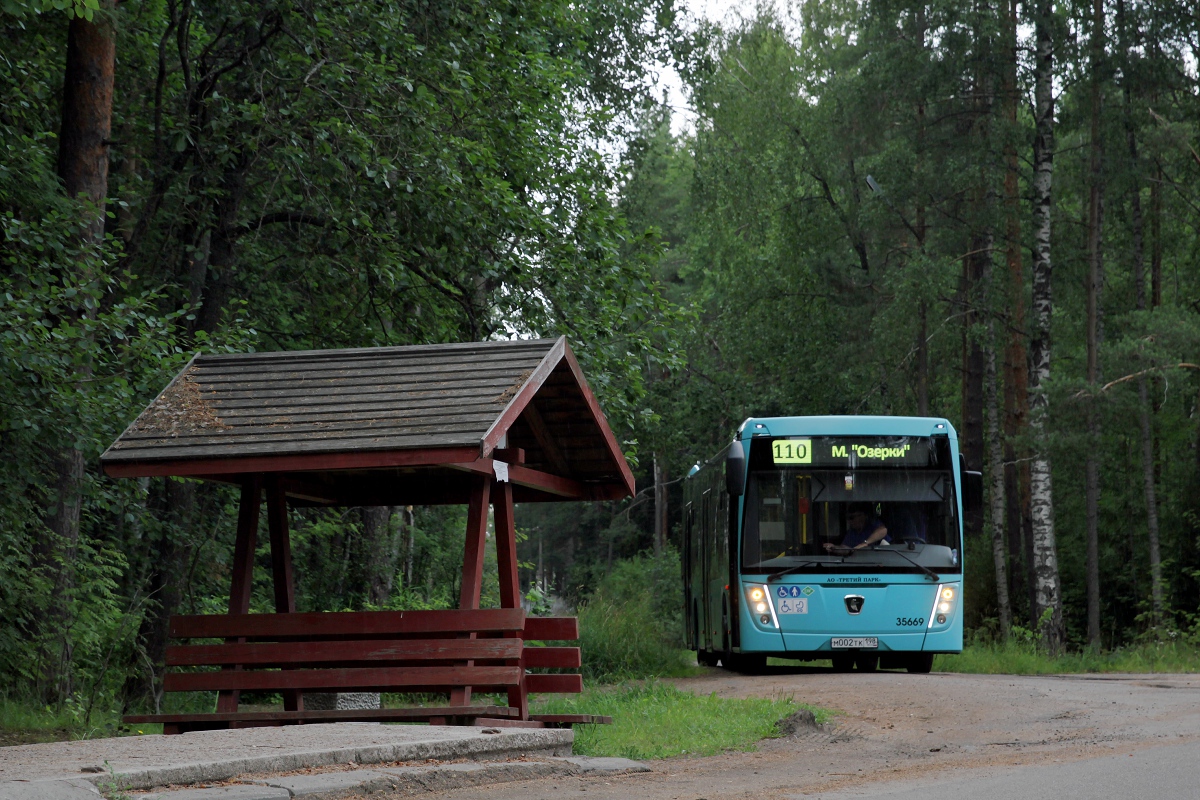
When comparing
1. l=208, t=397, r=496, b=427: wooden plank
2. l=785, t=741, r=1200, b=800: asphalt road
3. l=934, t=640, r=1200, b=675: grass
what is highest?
l=208, t=397, r=496, b=427: wooden plank

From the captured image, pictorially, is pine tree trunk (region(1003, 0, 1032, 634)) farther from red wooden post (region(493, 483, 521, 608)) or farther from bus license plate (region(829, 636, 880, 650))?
red wooden post (region(493, 483, 521, 608))

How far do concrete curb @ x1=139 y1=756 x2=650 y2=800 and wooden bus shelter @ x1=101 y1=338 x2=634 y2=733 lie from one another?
3.87ft

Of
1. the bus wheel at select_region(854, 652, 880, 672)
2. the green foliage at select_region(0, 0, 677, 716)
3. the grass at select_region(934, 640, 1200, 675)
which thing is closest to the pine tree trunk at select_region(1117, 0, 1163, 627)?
the grass at select_region(934, 640, 1200, 675)

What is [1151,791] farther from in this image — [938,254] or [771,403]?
[771,403]

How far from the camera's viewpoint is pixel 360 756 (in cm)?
744

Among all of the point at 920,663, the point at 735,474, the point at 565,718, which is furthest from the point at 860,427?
the point at 565,718

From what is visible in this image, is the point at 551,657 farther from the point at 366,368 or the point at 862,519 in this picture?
the point at 862,519

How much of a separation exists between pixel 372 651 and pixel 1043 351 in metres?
20.7

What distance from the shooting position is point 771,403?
39.5m

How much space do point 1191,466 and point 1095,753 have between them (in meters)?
24.2

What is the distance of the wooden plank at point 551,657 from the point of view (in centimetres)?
1070

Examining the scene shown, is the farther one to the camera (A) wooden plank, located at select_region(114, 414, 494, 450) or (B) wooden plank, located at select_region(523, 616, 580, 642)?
(B) wooden plank, located at select_region(523, 616, 580, 642)

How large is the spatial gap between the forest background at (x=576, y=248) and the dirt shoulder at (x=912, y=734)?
5033 millimetres

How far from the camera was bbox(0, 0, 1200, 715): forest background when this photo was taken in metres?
13.2
